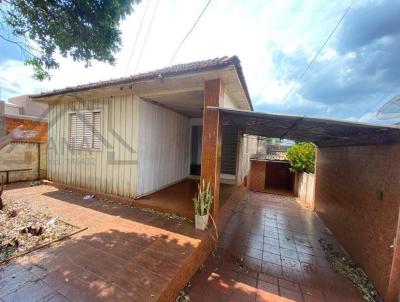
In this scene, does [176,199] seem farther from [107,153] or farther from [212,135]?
[107,153]

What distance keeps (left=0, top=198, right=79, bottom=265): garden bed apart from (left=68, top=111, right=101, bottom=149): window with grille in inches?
94.7

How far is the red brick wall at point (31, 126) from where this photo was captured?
7.31 m

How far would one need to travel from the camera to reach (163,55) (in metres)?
7.49

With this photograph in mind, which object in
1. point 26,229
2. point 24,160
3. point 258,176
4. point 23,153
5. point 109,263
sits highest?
point 23,153

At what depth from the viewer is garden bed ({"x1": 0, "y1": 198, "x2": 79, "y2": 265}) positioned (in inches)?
122

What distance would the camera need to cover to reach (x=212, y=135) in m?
4.27

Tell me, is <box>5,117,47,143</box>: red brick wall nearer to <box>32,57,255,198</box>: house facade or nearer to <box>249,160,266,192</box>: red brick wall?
<box>32,57,255,198</box>: house facade

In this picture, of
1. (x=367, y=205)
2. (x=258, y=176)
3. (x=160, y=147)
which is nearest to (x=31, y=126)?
(x=160, y=147)

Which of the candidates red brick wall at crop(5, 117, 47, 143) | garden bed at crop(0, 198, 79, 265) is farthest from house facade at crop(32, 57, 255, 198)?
garden bed at crop(0, 198, 79, 265)

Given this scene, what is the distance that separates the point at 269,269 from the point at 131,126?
17.3ft

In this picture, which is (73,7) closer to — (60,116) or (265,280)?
(60,116)

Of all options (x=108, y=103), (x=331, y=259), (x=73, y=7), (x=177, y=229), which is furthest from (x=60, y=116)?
(x=331, y=259)

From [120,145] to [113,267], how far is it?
3.75 m

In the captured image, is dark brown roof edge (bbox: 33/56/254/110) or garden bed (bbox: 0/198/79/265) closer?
garden bed (bbox: 0/198/79/265)
